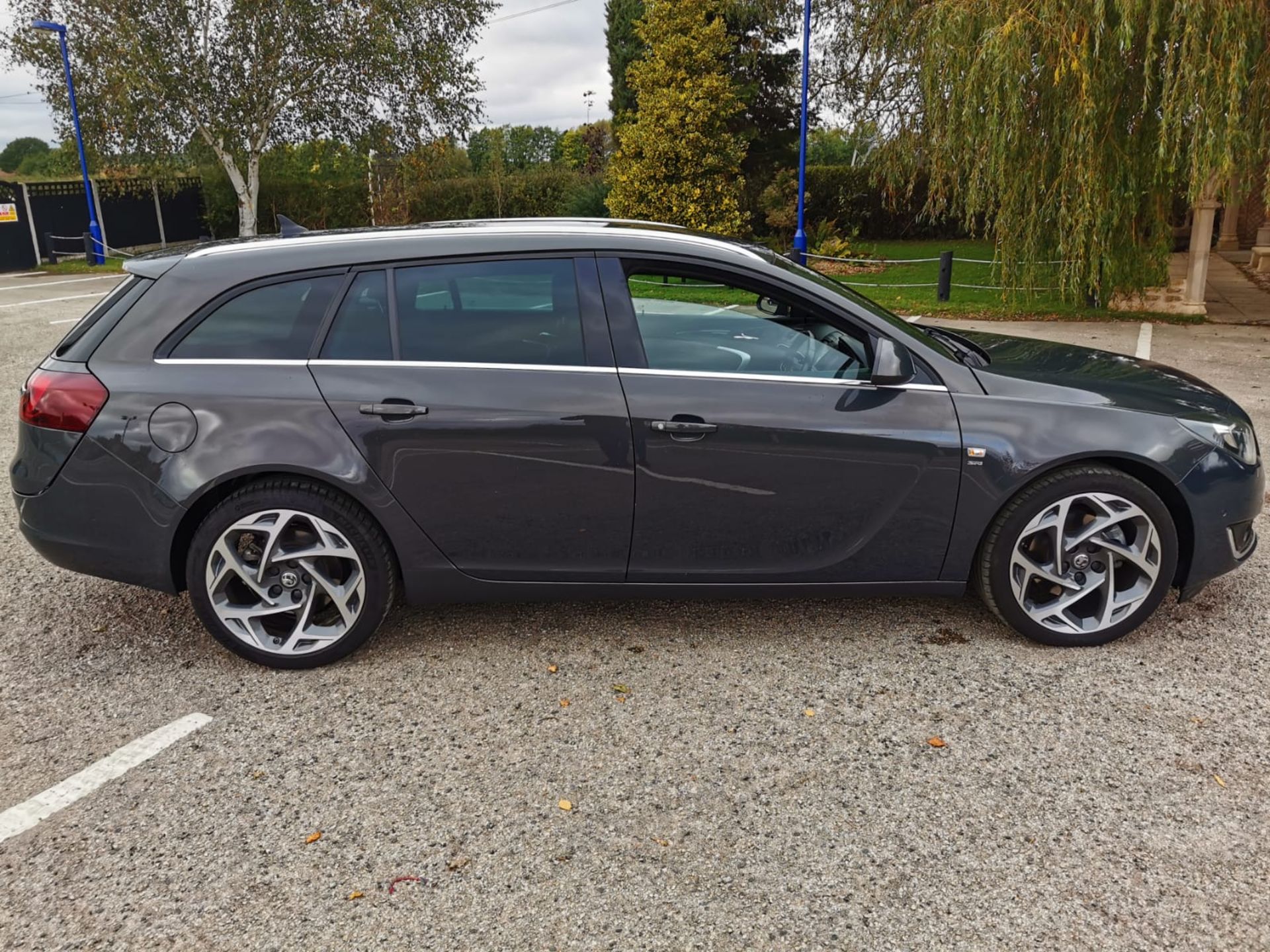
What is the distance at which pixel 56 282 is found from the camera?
2197cm

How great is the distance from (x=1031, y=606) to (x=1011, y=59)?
9330 mm

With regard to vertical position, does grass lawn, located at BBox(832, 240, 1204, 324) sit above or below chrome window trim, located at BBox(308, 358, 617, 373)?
below

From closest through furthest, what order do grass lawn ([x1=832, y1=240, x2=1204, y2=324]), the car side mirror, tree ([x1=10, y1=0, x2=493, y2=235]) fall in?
1. the car side mirror
2. grass lawn ([x1=832, y1=240, x2=1204, y2=324])
3. tree ([x1=10, y1=0, x2=493, y2=235])

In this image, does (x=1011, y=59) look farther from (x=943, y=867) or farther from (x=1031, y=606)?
(x=943, y=867)

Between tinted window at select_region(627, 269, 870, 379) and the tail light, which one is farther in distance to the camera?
tinted window at select_region(627, 269, 870, 379)

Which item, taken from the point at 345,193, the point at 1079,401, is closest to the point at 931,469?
the point at 1079,401

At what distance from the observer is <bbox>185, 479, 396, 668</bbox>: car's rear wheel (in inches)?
141

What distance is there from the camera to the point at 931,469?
11.9 feet

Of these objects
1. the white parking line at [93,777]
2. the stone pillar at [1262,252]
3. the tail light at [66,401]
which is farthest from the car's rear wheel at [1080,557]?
the stone pillar at [1262,252]

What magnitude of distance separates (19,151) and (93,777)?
86.9m

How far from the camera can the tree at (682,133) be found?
21078 millimetres

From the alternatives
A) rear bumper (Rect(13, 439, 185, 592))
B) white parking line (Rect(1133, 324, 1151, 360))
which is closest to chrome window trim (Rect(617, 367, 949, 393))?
rear bumper (Rect(13, 439, 185, 592))

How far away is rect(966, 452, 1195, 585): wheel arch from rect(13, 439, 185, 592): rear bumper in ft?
9.92

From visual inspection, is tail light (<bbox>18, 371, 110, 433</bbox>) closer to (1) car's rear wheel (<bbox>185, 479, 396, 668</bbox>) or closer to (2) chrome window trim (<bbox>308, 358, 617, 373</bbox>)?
(1) car's rear wheel (<bbox>185, 479, 396, 668</bbox>)
